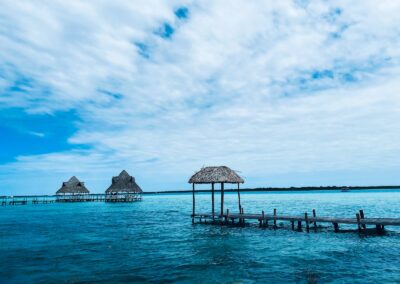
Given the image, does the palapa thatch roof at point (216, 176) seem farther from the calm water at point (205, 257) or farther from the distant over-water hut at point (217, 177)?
the calm water at point (205, 257)

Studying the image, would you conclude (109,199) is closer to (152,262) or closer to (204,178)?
(204,178)

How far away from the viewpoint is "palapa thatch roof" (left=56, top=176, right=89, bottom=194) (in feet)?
289

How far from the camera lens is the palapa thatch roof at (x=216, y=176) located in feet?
96.3

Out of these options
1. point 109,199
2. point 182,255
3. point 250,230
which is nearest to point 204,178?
point 250,230

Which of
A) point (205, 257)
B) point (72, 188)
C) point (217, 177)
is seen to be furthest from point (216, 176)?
point (72, 188)

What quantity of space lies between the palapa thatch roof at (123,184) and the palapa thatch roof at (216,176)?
5153 centimetres

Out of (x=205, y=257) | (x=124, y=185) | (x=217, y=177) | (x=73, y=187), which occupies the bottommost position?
(x=205, y=257)

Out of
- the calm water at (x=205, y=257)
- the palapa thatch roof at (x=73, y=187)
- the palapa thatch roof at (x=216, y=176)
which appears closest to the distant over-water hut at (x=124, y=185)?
the palapa thatch roof at (x=73, y=187)

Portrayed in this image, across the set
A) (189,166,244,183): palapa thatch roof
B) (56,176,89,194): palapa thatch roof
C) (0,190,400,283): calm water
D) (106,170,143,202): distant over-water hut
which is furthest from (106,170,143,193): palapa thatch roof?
(0,190,400,283): calm water

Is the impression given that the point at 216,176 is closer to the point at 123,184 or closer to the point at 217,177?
the point at 217,177

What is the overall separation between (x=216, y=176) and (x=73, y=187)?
71165mm

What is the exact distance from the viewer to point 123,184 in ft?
260

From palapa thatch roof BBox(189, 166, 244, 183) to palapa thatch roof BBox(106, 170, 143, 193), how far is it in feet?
169

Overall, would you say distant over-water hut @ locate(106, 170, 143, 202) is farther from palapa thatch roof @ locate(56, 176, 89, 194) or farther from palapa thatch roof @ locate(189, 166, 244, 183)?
palapa thatch roof @ locate(189, 166, 244, 183)
